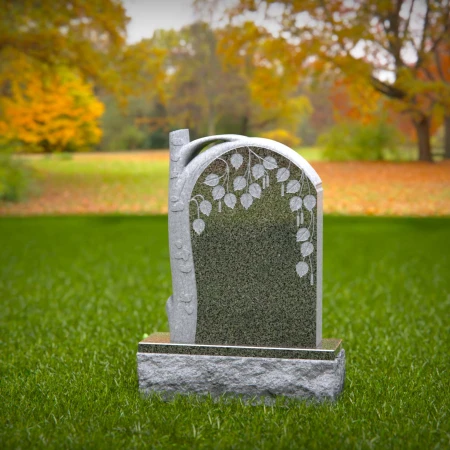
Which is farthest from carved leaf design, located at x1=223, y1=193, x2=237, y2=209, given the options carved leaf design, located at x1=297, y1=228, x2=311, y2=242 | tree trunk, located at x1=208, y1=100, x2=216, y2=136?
tree trunk, located at x1=208, y1=100, x2=216, y2=136

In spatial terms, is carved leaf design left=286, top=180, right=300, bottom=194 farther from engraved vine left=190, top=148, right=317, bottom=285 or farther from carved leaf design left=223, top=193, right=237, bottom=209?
carved leaf design left=223, top=193, right=237, bottom=209

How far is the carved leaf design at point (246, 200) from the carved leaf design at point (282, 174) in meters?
0.21

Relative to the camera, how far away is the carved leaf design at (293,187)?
4.46 meters

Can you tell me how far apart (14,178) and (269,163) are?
1511 centimetres

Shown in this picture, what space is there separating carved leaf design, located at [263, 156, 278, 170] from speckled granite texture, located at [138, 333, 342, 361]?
1.13 metres

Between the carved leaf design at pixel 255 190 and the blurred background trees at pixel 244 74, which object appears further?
the blurred background trees at pixel 244 74

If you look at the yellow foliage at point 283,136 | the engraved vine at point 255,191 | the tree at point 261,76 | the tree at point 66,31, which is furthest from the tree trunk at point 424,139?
the engraved vine at point 255,191

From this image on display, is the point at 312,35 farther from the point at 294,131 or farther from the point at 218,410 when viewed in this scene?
the point at 218,410

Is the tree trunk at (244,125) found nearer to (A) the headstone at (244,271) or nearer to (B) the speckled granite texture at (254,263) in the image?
(A) the headstone at (244,271)

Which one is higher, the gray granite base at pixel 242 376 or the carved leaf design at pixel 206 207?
the carved leaf design at pixel 206 207

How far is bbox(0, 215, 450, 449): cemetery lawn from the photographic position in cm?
388

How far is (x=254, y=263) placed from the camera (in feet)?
15.0

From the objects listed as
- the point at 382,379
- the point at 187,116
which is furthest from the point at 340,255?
the point at 187,116

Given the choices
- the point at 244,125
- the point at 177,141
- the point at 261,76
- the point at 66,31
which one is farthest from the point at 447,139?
the point at 177,141
